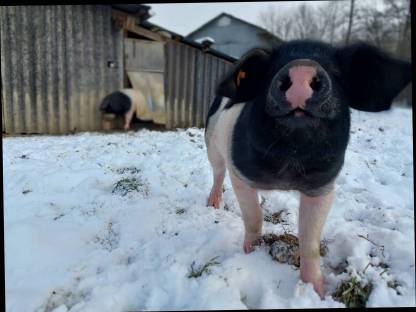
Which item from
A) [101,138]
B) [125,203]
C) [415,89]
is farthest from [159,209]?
[101,138]

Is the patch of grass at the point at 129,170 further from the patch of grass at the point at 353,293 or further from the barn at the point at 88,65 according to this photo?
the patch of grass at the point at 353,293

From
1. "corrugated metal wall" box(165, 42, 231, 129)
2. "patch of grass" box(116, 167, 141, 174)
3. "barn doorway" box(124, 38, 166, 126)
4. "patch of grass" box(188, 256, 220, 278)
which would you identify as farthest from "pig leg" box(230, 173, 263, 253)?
"barn doorway" box(124, 38, 166, 126)

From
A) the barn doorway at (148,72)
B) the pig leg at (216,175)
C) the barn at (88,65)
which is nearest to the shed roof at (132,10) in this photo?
the barn at (88,65)

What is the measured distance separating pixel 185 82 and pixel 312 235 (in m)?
3.99

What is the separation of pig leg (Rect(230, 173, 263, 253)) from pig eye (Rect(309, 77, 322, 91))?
0.54 m

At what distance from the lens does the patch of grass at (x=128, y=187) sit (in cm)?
231

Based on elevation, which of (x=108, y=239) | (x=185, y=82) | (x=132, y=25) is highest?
(x=132, y=25)

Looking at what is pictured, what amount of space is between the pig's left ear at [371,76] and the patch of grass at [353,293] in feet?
1.98

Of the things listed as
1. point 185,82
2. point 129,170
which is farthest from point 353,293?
point 185,82

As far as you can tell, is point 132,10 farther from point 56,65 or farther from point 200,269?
point 200,269

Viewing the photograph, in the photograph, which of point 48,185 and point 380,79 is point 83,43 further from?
point 380,79

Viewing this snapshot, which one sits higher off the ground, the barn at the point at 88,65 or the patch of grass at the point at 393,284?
the barn at the point at 88,65

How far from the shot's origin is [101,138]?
3.84m

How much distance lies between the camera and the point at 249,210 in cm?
157
